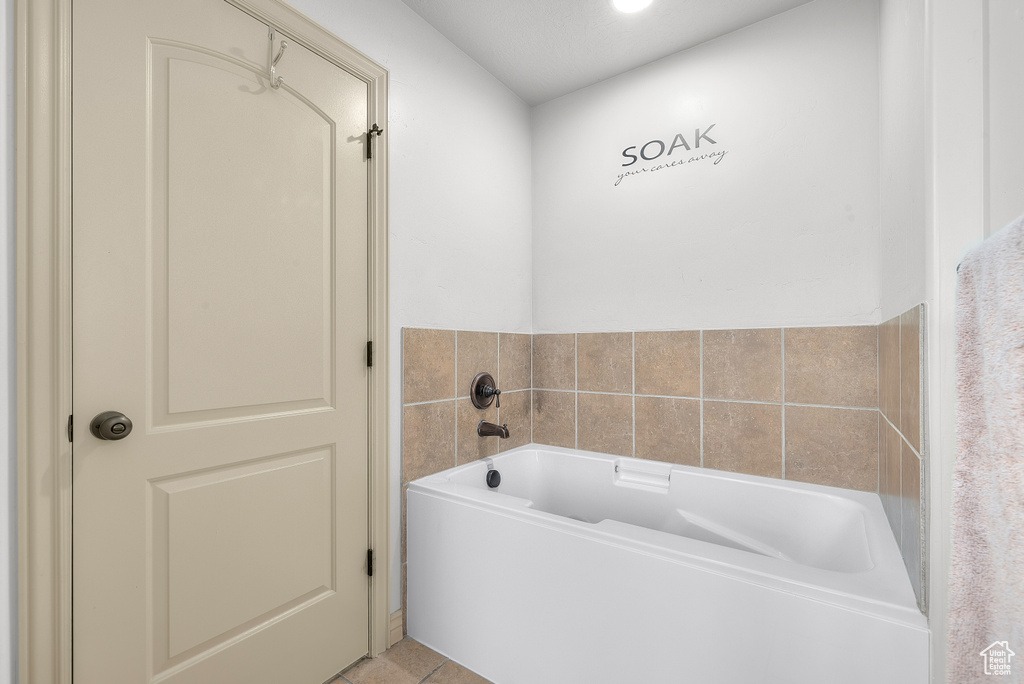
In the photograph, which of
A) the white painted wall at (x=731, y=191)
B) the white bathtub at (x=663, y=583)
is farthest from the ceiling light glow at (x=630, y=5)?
the white bathtub at (x=663, y=583)

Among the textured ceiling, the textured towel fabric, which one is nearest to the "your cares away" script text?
the textured ceiling

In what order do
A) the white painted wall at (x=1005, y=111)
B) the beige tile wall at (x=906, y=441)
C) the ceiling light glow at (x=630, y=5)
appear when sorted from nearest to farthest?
the white painted wall at (x=1005, y=111)
the beige tile wall at (x=906, y=441)
the ceiling light glow at (x=630, y=5)

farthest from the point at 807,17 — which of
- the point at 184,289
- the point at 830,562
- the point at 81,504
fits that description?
the point at 81,504

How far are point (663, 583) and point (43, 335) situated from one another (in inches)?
60.0

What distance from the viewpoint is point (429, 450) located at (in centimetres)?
189

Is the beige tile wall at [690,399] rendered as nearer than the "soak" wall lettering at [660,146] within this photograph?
Yes

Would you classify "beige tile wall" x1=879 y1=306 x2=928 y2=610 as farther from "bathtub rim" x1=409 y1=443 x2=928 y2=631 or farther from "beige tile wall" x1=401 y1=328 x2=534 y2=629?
"beige tile wall" x1=401 y1=328 x2=534 y2=629

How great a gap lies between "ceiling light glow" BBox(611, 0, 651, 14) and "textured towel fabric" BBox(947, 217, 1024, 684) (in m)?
1.72

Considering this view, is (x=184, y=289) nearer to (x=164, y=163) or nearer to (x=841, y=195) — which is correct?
(x=164, y=163)

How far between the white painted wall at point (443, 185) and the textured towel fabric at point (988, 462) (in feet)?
5.09

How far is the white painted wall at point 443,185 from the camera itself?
176 cm

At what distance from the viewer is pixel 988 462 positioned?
482mm

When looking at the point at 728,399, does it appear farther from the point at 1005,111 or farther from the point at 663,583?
the point at 1005,111

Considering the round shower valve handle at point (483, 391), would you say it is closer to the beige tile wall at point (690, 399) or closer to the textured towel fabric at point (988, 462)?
the beige tile wall at point (690, 399)
